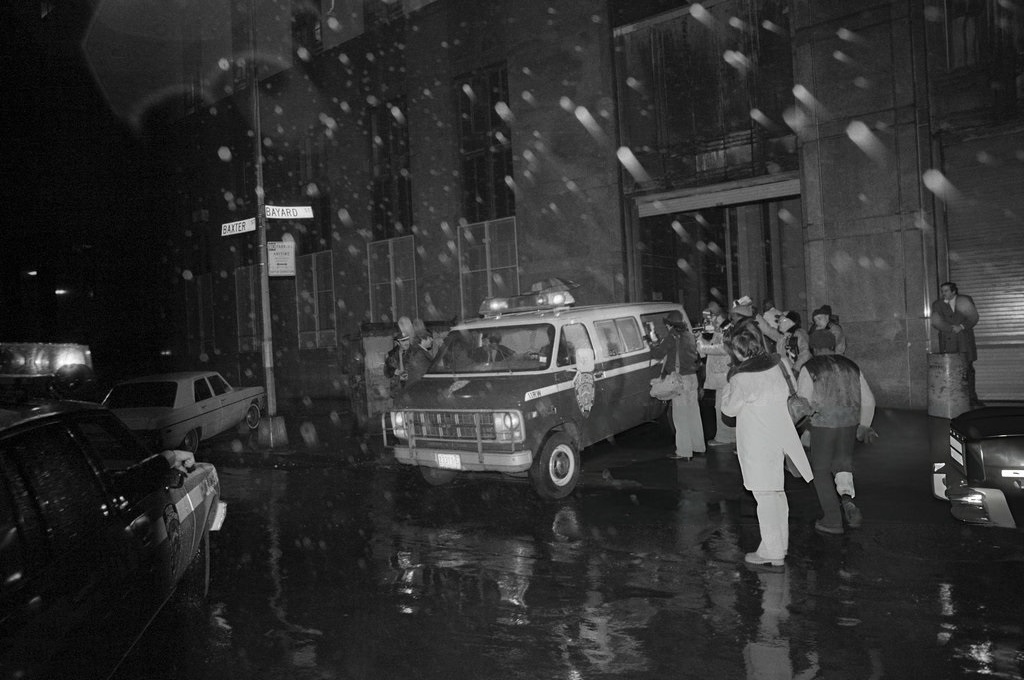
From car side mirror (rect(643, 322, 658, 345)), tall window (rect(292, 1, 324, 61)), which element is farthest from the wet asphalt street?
tall window (rect(292, 1, 324, 61))

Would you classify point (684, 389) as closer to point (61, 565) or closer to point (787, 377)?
point (787, 377)

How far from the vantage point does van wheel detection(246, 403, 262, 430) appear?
1537 cm

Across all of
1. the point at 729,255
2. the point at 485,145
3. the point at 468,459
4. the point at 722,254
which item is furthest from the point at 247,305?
the point at 468,459

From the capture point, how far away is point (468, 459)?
8000mm

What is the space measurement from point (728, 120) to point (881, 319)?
5.03 metres

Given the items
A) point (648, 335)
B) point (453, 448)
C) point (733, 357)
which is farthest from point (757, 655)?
point (648, 335)

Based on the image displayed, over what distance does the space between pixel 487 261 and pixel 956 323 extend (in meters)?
10.5

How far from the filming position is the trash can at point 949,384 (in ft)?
35.9

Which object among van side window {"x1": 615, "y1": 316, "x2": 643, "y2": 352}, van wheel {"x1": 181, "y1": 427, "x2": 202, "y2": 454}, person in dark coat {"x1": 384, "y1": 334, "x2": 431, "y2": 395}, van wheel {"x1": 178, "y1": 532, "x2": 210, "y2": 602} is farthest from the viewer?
van wheel {"x1": 181, "y1": 427, "x2": 202, "y2": 454}

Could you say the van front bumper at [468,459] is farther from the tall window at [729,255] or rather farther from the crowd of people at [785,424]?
the tall window at [729,255]

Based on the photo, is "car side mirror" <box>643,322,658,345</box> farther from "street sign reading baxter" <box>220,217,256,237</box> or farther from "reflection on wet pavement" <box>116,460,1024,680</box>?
"street sign reading baxter" <box>220,217,256,237</box>

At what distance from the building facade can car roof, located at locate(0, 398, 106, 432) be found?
9.86 m

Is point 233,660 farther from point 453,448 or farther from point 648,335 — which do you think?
point 648,335

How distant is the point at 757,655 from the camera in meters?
4.09
